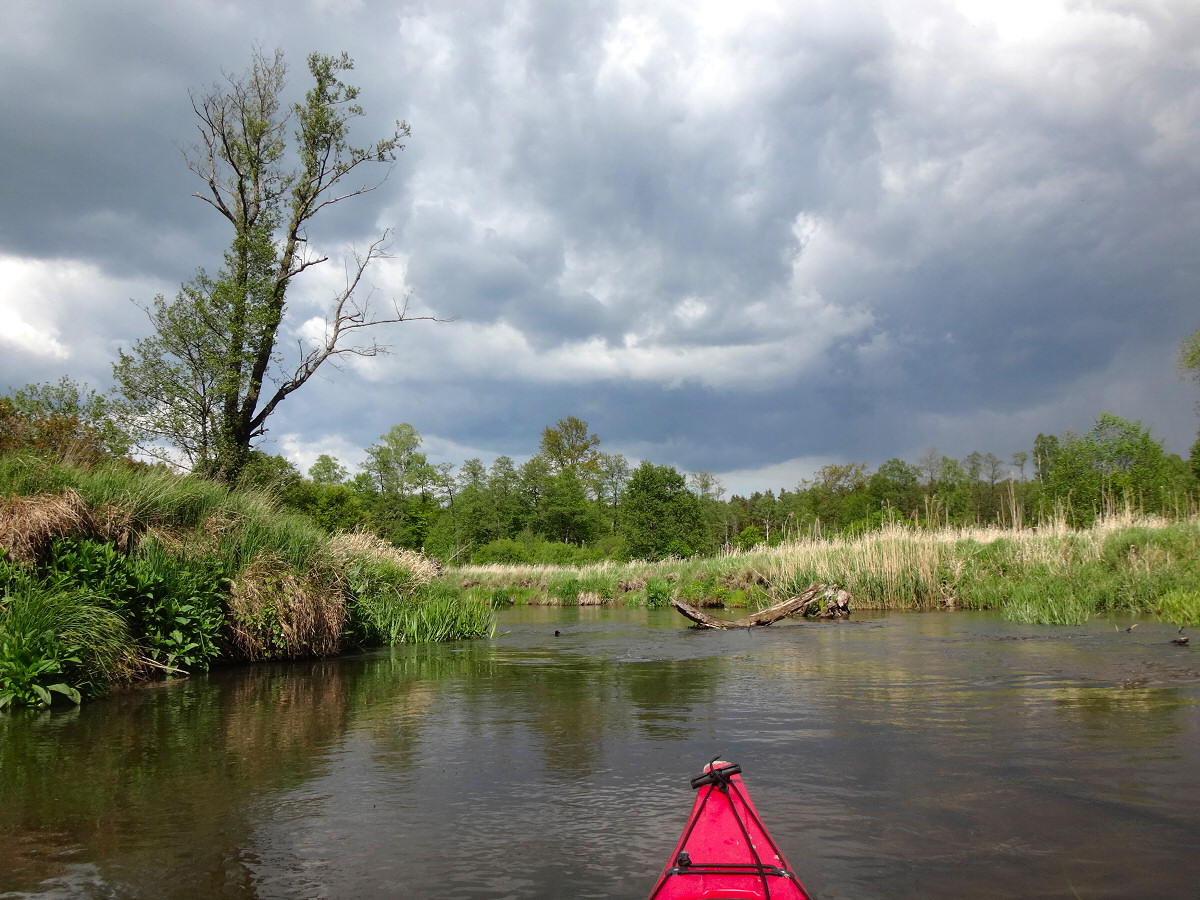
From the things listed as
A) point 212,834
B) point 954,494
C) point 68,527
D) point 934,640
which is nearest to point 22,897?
point 212,834

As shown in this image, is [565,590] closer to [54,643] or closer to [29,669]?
[54,643]

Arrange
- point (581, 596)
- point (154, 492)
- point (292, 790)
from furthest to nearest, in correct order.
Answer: point (581, 596) < point (154, 492) < point (292, 790)

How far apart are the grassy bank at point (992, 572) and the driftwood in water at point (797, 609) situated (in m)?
1.88

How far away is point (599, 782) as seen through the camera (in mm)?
4797

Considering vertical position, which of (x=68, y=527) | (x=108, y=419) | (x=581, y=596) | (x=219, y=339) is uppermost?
(x=219, y=339)

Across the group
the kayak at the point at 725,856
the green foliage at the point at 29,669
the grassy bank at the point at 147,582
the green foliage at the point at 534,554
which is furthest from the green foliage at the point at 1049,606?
the green foliage at the point at 534,554

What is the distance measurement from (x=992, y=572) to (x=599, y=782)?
17.6m

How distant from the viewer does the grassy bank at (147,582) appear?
7.61 meters

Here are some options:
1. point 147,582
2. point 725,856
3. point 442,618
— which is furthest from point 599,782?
point 442,618

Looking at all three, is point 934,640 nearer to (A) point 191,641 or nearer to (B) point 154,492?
(A) point 191,641

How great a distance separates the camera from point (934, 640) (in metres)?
12.1

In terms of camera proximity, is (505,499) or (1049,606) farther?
(505,499)

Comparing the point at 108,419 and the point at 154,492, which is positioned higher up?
the point at 108,419

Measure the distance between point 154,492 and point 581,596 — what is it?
2309 cm
